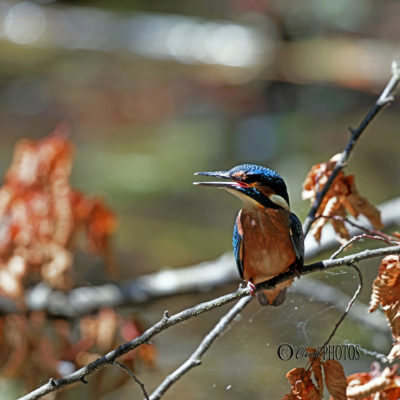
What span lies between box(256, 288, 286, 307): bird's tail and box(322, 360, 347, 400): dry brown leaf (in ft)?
1.74

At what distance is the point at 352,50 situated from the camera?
419 inches

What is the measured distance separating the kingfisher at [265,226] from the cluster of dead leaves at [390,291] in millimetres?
316

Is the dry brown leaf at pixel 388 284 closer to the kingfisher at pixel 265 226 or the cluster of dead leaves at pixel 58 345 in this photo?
the kingfisher at pixel 265 226

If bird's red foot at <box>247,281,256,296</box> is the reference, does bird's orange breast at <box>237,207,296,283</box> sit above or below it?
above

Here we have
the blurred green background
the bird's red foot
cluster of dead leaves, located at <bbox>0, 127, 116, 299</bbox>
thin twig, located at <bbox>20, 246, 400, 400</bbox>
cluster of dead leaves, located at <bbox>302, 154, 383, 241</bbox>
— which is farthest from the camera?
the blurred green background

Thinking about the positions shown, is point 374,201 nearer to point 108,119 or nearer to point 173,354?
point 173,354

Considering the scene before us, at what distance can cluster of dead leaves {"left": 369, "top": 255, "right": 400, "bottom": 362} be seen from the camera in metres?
1.85

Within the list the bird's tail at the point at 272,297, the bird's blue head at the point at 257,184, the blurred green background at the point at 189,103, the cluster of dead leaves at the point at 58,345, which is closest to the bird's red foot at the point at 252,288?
the bird's tail at the point at 272,297

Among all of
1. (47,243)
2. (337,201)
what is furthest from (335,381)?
(47,243)

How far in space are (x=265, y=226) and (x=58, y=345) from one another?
69.7 inches

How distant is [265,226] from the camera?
2203 mm

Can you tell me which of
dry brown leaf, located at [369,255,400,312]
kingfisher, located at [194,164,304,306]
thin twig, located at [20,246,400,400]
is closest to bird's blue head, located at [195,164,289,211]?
kingfisher, located at [194,164,304,306]

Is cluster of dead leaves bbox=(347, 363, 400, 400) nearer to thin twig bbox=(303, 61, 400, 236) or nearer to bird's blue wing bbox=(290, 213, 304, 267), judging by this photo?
bird's blue wing bbox=(290, 213, 304, 267)

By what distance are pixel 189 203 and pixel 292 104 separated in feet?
10.7
